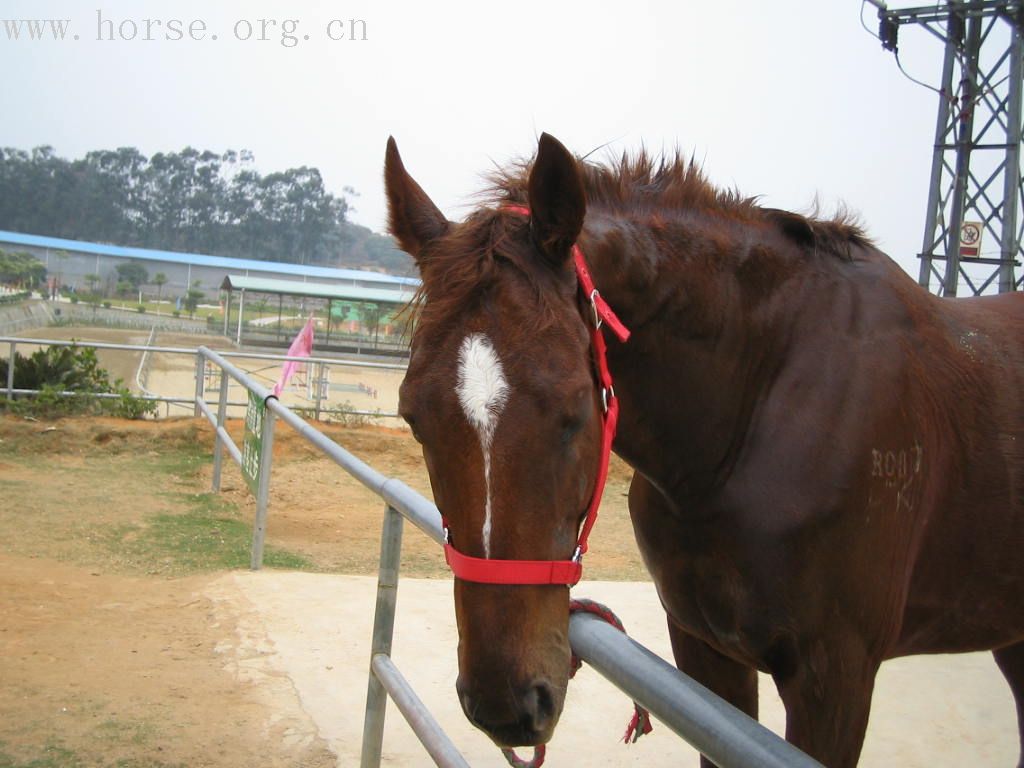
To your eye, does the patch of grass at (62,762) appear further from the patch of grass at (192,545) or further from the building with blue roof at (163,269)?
the building with blue roof at (163,269)

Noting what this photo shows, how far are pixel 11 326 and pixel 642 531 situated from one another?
23827 millimetres

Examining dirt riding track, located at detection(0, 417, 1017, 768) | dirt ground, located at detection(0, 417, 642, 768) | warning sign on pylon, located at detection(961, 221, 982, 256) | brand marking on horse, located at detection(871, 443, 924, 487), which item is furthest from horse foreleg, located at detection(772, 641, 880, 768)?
warning sign on pylon, located at detection(961, 221, 982, 256)

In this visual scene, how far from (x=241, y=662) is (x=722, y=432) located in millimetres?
3009

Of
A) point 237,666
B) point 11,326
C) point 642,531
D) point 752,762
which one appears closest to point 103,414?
point 237,666

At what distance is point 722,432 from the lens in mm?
2199

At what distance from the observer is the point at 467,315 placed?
5.43ft

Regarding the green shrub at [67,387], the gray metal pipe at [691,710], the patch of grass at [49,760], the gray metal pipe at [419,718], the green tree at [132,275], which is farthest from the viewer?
the green tree at [132,275]

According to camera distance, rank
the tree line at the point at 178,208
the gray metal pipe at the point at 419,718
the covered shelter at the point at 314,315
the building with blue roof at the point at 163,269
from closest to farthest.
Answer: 1. the gray metal pipe at the point at 419,718
2. the covered shelter at the point at 314,315
3. the building with blue roof at the point at 163,269
4. the tree line at the point at 178,208

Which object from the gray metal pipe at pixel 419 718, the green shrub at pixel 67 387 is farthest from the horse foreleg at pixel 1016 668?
the green shrub at pixel 67 387

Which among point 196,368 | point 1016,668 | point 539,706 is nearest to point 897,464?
point 539,706

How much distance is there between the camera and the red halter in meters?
1.53

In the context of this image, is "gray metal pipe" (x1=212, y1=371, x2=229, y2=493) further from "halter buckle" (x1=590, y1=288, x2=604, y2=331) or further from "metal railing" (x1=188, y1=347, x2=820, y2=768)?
"halter buckle" (x1=590, y1=288, x2=604, y2=331)

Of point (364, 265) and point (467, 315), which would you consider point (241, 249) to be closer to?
point (364, 265)

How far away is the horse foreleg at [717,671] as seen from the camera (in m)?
2.50
